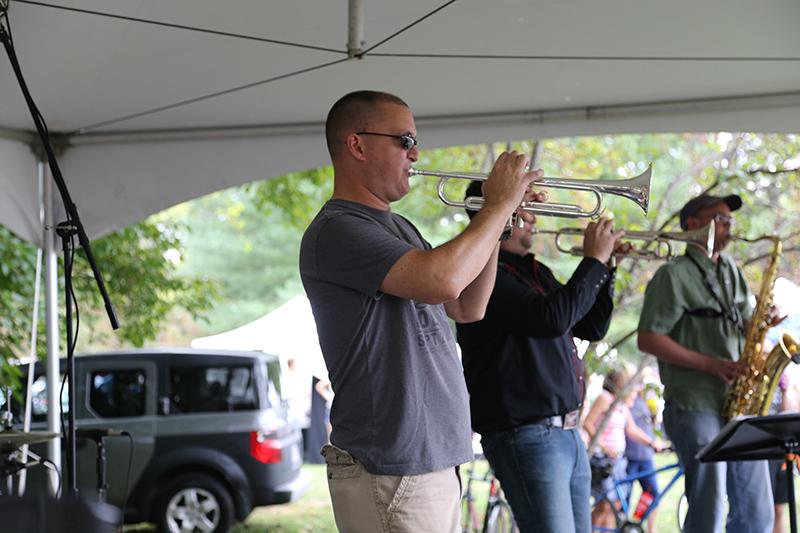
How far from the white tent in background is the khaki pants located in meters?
11.3

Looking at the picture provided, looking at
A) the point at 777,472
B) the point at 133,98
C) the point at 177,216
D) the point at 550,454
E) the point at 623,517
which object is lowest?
the point at 623,517

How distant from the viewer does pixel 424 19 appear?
2.93 meters

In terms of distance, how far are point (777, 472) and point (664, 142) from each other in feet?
31.3

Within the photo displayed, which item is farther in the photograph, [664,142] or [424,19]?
[664,142]

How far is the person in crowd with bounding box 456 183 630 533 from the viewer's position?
9.58 feet

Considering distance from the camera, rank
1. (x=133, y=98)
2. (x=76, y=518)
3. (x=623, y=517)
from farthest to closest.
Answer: (x=623, y=517)
(x=133, y=98)
(x=76, y=518)

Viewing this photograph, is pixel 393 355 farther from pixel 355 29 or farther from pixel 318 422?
pixel 318 422

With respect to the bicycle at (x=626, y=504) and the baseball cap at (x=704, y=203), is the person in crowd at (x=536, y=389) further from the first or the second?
the bicycle at (x=626, y=504)

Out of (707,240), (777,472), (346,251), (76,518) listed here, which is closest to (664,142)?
(777,472)

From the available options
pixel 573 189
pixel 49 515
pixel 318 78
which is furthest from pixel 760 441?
pixel 49 515

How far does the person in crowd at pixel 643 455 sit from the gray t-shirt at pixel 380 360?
4663mm

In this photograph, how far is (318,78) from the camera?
349 centimetres

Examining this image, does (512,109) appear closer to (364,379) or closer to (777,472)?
(364,379)

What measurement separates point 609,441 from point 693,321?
3.04 meters
